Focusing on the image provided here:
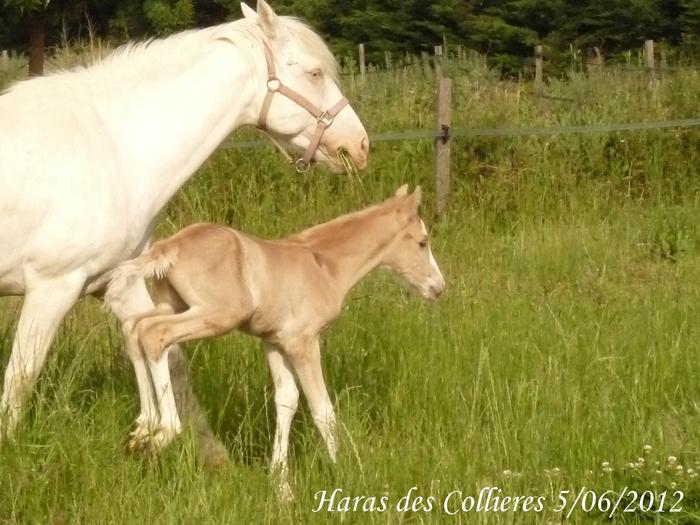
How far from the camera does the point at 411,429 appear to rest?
459cm

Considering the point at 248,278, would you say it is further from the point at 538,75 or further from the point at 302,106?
the point at 538,75

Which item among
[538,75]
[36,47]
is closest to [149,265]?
[538,75]

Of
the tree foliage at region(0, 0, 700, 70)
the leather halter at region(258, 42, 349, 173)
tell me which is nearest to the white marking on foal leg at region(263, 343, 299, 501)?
the leather halter at region(258, 42, 349, 173)

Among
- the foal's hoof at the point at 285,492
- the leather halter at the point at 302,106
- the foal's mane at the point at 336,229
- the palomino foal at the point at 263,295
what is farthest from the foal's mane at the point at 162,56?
the foal's hoof at the point at 285,492

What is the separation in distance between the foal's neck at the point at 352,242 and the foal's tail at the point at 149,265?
716 millimetres

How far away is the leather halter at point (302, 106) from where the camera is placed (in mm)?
4824

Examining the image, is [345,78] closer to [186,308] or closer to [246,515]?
[186,308]

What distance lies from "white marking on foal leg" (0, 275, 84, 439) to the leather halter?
3.63ft

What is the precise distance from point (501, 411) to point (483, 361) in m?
0.47

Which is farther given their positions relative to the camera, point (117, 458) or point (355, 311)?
point (355, 311)

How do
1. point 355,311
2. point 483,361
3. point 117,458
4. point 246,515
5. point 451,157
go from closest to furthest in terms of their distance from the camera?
point 246,515, point 117,458, point 483,361, point 355,311, point 451,157

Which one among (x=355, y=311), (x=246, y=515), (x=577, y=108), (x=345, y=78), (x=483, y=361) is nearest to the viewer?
Result: (x=246, y=515)

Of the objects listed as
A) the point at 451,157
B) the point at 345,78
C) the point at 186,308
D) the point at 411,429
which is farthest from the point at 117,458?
the point at 345,78

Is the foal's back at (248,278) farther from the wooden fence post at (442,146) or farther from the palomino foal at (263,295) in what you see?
the wooden fence post at (442,146)
